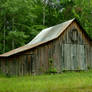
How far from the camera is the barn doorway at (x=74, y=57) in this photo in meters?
21.8

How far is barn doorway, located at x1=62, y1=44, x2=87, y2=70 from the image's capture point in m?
21.8

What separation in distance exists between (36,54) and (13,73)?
3.01m

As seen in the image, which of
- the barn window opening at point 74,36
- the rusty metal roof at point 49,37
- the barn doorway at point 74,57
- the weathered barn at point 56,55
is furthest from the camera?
the barn window opening at point 74,36

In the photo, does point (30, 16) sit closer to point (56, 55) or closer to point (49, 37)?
point (49, 37)

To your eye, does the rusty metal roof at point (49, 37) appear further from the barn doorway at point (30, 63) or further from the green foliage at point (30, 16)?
the green foliage at point (30, 16)

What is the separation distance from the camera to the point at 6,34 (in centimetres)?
3653

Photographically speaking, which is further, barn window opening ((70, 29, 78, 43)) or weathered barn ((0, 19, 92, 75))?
barn window opening ((70, 29, 78, 43))

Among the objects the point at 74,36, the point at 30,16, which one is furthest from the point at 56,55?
the point at 30,16

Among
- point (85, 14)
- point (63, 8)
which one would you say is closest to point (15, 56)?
point (85, 14)

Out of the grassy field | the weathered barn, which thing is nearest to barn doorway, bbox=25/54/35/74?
the weathered barn

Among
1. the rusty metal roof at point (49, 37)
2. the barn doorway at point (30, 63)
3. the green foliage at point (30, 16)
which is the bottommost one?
the barn doorway at point (30, 63)

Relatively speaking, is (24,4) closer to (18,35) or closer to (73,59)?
(18,35)

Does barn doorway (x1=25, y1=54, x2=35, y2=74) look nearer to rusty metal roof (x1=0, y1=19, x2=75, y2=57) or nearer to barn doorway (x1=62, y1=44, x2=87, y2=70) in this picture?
rusty metal roof (x1=0, y1=19, x2=75, y2=57)

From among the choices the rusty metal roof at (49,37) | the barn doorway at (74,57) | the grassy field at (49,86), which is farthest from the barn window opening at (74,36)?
the grassy field at (49,86)
